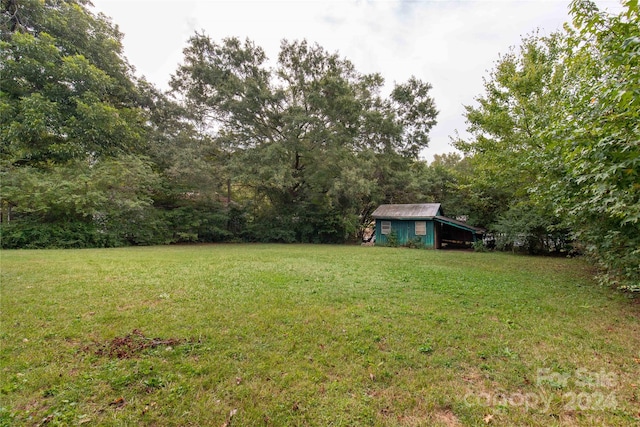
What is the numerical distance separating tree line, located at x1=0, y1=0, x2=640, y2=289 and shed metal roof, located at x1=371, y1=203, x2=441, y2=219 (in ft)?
6.09

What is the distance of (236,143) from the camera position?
16.9 meters

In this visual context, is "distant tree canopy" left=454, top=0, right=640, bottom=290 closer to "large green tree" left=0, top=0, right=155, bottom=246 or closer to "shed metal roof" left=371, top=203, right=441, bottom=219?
"shed metal roof" left=371, top=203, right=441, bottom=219

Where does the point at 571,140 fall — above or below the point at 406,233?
above

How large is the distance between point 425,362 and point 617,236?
204 inches

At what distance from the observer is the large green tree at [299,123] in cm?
1574

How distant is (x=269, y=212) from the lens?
1914 centimetres

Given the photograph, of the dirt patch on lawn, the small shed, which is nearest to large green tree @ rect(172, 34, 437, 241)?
the small shed

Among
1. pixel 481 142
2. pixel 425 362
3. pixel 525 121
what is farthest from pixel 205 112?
pixel 425 362

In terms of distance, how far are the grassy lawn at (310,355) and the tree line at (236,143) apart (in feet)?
12.5

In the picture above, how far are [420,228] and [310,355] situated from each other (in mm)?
14789

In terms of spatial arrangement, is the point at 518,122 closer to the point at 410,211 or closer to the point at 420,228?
the point at 410,211

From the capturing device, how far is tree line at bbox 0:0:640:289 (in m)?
11.1

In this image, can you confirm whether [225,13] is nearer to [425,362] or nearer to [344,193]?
[344,193]

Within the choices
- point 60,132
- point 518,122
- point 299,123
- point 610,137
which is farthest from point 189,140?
point 610,137
